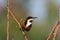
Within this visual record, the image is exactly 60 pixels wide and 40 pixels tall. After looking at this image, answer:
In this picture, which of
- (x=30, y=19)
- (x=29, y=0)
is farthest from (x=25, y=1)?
(x=30, y=19)

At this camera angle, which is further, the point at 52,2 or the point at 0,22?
the point at 52,2

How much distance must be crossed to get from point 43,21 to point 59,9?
3871 mm

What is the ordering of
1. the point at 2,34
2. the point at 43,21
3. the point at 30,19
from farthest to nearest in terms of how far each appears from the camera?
the point at 43,21
the point at 2,34
the point at 30,19

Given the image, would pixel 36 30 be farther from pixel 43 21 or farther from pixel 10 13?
pixel 10 13

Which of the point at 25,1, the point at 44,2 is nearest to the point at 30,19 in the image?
the point at 44,2

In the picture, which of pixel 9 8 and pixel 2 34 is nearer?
pixel 9 8

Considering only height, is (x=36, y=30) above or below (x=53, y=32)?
below

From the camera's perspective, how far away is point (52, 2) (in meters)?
5.50

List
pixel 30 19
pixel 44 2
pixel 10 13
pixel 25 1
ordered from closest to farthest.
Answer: pixel 10 13
pixel 30 19
pixel 44 2
pixel 25 1

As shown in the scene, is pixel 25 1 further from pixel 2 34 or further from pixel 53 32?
pixel 53 32

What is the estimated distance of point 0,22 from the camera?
4.80m

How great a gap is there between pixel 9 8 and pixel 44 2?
15.6 ft

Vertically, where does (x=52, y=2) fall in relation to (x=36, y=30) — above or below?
above

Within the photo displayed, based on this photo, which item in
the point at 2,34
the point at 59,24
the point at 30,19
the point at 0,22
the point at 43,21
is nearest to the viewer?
the point at 59,24
